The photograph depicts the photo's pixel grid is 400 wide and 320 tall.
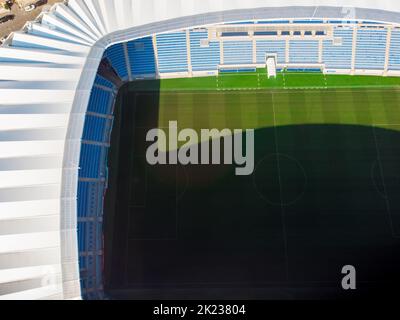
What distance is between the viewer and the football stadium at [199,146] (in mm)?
17250

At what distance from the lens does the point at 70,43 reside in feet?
65.9

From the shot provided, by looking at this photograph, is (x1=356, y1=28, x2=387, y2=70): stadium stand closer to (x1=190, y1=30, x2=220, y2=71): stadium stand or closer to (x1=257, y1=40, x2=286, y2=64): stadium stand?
(x1=257, y1=40, x2=286, y2=64): stadium stand

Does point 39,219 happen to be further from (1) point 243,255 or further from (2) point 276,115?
(2) point 276,115

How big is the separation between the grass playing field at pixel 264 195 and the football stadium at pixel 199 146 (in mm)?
77

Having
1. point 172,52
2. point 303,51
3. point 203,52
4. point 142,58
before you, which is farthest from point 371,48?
point 142,58

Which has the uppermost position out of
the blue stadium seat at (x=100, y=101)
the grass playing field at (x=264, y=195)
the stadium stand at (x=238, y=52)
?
the stadium stand at (x=238, y=52)

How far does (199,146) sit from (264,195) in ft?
16.0

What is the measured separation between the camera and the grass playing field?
66.4 ft

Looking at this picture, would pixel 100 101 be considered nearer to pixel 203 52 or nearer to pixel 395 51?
pixel 203 52

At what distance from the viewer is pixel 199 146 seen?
23.0 m

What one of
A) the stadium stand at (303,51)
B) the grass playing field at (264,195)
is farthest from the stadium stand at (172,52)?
the stadium stand at (303,51)

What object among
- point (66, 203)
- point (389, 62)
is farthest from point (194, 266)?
point (389, 62)

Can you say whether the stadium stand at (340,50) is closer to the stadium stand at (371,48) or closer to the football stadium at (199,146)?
the football stadium at (199,146)

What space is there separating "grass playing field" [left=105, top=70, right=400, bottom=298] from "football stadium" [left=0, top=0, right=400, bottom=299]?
77mm
